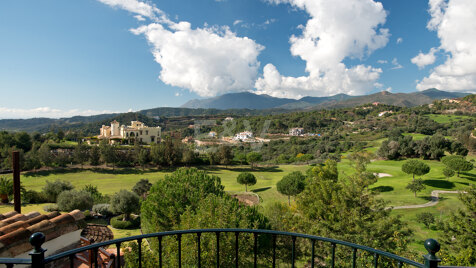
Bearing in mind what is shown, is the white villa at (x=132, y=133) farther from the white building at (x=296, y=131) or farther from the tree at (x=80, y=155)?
the white building at (x=296, y=131)

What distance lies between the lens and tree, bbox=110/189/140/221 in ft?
51.6

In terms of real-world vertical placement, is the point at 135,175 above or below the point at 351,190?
below

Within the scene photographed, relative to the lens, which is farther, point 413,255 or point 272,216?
point 272,216

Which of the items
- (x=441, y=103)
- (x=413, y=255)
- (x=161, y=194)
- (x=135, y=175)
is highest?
(x=441, y=103)

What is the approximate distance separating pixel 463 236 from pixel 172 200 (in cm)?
1219

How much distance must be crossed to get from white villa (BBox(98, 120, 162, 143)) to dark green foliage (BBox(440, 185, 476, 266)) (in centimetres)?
5178

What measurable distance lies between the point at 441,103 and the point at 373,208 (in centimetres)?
9664

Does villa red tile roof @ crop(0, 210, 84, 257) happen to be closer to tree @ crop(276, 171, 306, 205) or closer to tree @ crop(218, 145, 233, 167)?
tree @ crop(276, 171, 306, 205)

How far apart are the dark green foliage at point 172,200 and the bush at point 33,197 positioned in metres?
15.0

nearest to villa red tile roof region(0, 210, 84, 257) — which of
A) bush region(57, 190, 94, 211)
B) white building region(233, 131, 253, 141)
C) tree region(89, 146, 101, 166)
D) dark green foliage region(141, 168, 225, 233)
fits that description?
dark green foliage region(141, 168, 225, 233)

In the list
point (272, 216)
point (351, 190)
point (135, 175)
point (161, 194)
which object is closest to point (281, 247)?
point (272, 216)

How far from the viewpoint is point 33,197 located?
19.8 m

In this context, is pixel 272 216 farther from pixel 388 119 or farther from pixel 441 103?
pixel 441 103

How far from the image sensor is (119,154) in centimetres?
3747
